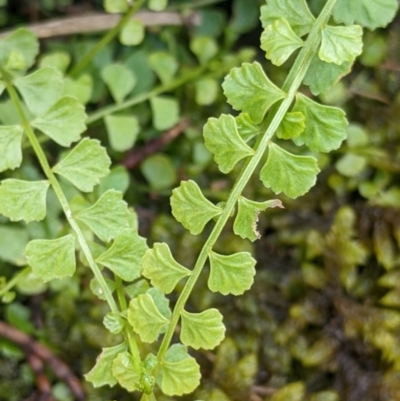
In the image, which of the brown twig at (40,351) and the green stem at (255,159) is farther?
the brown twig at (40,351)

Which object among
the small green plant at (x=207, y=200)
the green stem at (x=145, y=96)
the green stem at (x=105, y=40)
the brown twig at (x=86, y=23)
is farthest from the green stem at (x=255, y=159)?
the brown twig at (x=86, y=23)

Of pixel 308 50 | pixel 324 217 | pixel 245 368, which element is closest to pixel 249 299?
pixel 245 368

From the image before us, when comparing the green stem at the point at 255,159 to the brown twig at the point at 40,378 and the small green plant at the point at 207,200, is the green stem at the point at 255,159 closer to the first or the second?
the small green plant at the point at 207,200

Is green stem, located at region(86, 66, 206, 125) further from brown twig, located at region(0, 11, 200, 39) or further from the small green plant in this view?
the small green plant

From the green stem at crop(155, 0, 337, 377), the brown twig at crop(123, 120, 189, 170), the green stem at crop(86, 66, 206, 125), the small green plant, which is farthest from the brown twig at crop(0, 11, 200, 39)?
the green stem at crop(155, 0, 337, 377)

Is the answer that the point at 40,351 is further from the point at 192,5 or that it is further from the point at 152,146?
the point at 192,5

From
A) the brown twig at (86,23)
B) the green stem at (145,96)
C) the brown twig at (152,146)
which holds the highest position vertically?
the brown twig at (86,23)
